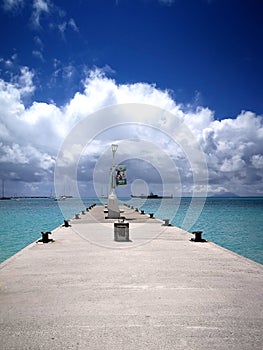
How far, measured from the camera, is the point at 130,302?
5.48 metres

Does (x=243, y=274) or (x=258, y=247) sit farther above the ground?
(x=243, y=274)

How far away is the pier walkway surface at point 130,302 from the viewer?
4.09 meters

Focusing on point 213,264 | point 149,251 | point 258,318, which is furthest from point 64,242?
point 258,318

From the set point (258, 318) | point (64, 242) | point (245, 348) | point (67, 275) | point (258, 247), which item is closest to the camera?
point (245, 348)

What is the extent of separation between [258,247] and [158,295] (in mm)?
16545

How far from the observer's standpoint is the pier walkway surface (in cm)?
409

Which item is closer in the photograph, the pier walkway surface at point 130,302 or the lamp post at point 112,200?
the pier walkway surface at point 130,302

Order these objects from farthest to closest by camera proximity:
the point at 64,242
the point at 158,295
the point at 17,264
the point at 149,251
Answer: the point at 64,242, the point at 149,251, the point at 17,264, the point at 158,295

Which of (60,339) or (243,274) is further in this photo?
(243,274)

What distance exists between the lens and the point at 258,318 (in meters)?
4.77

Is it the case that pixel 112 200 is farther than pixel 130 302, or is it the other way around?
pixel 112 200

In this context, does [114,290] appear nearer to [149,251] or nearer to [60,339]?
[60,339]

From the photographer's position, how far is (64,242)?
12953 millimetres

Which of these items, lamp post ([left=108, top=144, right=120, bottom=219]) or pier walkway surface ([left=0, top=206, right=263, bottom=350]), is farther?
lamp post ([left=108, top=144, right=120, bottom=219])
